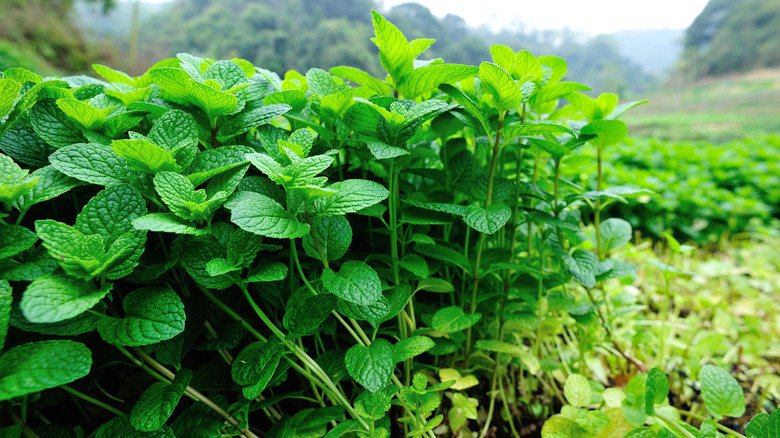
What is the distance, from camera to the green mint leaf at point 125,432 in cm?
44

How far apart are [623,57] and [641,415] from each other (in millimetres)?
26824

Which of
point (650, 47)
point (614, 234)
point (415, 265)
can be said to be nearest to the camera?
point (415, 265)

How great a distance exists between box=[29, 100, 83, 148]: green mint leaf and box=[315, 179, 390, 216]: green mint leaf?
34 centimetres

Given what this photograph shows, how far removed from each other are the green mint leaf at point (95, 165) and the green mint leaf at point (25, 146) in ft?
0.41

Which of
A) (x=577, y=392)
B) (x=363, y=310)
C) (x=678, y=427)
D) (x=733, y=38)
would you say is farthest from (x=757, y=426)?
(x=733, y=38)

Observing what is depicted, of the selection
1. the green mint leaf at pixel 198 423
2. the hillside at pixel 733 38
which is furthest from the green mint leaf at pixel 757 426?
the hillside at pixel 733 38

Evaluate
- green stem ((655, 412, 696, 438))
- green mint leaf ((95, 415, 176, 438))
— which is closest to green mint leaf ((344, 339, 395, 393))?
green mint leaf ((95, 415, 176, 438))

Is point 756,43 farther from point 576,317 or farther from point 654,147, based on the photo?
point 576,317

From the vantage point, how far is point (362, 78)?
0.59 metres

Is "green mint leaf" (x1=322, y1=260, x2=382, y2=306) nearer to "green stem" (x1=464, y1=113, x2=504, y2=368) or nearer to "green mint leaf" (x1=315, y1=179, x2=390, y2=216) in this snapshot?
"green mint leaf" (x1=315, y1=179, x2=390, y2=216)

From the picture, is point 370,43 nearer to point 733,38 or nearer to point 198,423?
point 198,423

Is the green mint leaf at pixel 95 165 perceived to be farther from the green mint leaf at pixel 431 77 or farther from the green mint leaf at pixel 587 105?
the green mint leaf at pixel 587 105

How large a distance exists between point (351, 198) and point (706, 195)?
2696mm

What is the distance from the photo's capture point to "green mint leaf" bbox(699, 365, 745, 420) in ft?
1.87
